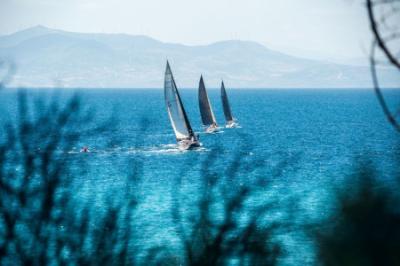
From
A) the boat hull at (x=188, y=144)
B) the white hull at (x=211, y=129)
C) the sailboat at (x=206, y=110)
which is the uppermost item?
the sailboat at (x=206, y=110)

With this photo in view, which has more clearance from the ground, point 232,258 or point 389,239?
point 389,239

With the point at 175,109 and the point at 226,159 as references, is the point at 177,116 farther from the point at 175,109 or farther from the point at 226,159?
the point at 226,159

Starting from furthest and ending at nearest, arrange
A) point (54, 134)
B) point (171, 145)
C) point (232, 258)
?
point (171, 145) < point (54, 134) < point (232, 258)

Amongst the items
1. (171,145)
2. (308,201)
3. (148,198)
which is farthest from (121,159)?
(308,201)

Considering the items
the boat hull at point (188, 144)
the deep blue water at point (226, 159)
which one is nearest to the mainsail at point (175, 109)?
the boat hull at point (188, 144)

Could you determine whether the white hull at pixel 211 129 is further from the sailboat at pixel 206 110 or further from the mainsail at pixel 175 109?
the mainsail at pixel 175 109

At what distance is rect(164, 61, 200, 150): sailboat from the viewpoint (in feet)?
194

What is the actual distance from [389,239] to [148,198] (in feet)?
111

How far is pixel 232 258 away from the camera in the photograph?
202 inches

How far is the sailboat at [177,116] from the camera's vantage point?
5903 cm

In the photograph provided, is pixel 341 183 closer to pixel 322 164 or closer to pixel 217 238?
pixel 217 238

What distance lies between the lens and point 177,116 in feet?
196

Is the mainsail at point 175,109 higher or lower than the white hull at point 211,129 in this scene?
higher

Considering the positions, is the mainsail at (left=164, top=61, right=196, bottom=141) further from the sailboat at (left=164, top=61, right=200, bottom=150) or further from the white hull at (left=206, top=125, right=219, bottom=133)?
the white hull at (left=206, top=125, right=219, bottom=133)
